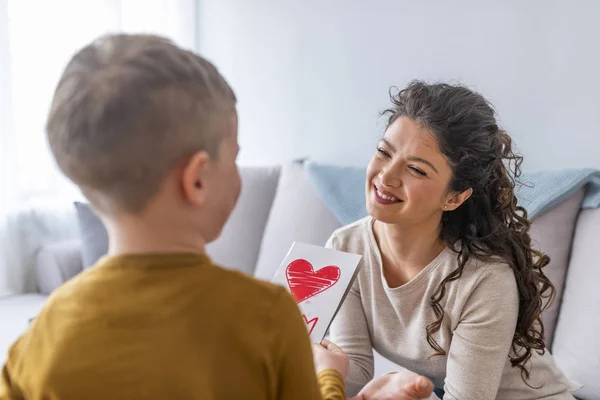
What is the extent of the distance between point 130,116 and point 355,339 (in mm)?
901

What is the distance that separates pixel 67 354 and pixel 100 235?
1658mm

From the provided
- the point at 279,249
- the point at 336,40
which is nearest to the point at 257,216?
the point at 279,249

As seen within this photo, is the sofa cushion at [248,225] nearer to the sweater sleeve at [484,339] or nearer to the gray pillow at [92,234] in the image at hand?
the gray pillow at [92,234]

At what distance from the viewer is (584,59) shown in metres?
1.94

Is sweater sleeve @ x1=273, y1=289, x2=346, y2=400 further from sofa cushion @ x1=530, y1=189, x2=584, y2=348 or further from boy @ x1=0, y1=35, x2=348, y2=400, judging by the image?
sofa cushion @ x1=530, y1=189, x2=584, y2=348

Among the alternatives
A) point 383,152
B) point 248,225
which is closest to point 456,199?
point 383,152

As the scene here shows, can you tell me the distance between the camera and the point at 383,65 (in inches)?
92.6

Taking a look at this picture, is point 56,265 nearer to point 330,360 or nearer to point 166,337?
point 330,360

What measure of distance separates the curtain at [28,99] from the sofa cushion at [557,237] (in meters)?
1.54

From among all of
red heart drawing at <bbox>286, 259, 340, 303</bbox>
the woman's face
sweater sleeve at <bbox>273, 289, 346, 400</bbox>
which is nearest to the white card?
red heart drawing at <bbox>286, 259, 340, 303</bbox>

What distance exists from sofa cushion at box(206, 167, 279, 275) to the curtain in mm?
672

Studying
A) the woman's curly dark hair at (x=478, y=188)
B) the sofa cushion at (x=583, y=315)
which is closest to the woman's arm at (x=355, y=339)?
the woman's curly dark hair at (x=478, y=188)

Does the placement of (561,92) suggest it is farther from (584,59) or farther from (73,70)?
(73,70)

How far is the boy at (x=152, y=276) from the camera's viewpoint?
0.59m
